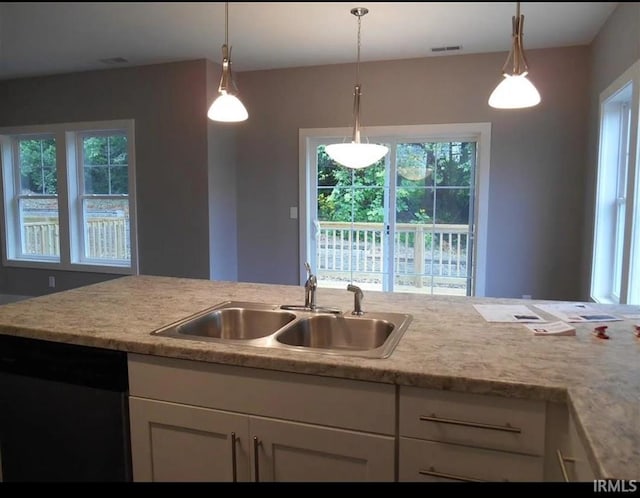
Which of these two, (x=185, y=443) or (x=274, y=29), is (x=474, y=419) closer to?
(x=185, y=443)

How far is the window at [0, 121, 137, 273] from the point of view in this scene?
5008 millimetres

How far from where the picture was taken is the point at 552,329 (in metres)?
1.63

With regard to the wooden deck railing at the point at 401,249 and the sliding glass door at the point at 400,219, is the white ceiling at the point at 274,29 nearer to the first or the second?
the sliding glass door at the point at 400,219

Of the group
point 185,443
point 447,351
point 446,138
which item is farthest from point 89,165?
point 447,351

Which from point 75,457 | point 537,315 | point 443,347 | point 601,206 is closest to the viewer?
point 443,347

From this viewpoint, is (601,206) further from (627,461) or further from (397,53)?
(627,461)

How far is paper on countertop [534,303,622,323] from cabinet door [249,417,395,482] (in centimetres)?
94

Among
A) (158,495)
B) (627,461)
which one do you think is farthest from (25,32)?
(627,461)

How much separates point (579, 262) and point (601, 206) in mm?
756

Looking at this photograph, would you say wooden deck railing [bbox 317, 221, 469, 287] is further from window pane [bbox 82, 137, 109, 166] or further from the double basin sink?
the double basin sink

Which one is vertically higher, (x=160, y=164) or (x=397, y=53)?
(x=397, y=53)

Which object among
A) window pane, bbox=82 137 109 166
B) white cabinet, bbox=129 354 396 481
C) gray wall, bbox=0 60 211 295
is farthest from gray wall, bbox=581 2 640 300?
window pane, bbox=82 137 109 166

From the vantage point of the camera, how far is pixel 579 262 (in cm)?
407

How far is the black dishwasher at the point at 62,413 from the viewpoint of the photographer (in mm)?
1612
